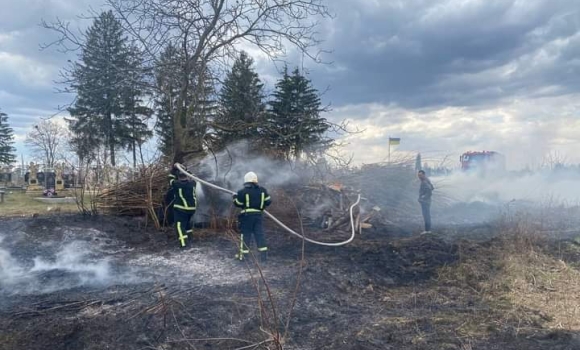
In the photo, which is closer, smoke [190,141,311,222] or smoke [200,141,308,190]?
smoke [190,141,311,222]

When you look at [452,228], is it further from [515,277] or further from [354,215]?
[515,277]

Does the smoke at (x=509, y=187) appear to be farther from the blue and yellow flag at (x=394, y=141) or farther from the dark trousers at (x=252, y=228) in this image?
the dark trousers at (x=252, y=228)

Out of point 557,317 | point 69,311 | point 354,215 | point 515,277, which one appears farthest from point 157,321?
point 354,215

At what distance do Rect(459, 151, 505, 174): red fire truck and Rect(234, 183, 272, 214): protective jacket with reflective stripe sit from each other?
21.1 m

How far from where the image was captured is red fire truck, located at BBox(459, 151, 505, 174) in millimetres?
26469

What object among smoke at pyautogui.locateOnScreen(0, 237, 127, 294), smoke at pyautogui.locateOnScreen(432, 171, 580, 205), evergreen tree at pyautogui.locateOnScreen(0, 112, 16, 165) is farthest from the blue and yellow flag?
evergreen tree at pyautogui.locateOnScreen(0, 112, 16, 165)

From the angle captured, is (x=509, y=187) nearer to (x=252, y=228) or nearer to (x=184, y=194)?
(x=252, y=228)

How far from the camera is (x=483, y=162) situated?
88.1 ft

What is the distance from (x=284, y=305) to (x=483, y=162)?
79.5 feet

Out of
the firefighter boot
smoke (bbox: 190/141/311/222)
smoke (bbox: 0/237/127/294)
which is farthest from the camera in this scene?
smoke (bbox: 190/141/311/222)

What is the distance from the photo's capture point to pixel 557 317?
5551 millimetres

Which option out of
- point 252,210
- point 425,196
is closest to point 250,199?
point 252,210

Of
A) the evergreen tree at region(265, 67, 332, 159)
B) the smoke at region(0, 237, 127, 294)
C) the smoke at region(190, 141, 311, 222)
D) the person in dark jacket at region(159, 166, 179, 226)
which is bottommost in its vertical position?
the smoke at region(0, 237, 127, 294)

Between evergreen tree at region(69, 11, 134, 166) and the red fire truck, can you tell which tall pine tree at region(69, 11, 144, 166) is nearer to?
evergreen tree at region(69, 11, 134, 166)
